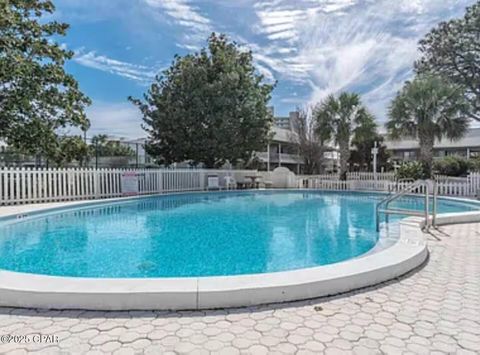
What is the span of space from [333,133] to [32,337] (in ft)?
67.9

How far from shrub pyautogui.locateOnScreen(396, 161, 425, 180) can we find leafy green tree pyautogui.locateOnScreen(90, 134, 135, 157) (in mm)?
14551

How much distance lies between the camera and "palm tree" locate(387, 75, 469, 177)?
17.1 m

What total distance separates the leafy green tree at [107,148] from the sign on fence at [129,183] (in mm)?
3096

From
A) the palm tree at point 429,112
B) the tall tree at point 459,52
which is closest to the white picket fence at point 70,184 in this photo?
the palm tree at point 429,112

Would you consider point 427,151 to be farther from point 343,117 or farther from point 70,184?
point 70,184

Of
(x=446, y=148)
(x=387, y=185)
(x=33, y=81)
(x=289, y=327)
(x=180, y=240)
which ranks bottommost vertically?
(x=180, y=240)

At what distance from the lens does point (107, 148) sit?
1761cm

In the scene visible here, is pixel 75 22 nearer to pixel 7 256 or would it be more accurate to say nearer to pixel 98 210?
pixel 98 210

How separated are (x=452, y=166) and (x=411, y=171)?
29.9ft

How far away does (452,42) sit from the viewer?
21.9 meters

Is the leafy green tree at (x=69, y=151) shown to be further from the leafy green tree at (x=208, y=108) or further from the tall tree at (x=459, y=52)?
the tall tree at (x=459, y=52)

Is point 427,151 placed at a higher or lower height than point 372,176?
higher

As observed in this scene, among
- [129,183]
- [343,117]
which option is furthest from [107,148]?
[343,117]

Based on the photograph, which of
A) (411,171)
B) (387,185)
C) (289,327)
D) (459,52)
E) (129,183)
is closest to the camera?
(289,327)
